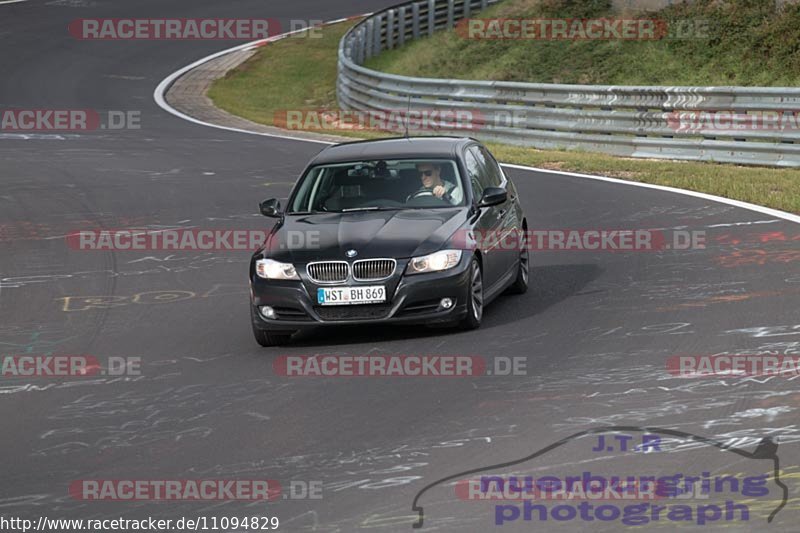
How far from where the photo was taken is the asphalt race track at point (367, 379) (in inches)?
306

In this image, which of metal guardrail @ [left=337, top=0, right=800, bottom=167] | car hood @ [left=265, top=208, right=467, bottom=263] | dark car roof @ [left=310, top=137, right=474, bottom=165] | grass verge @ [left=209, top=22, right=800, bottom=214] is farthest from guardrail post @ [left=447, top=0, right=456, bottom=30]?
car hood @ [left=265, top=208, right=467, bottom=263]

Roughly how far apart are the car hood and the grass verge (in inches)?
268

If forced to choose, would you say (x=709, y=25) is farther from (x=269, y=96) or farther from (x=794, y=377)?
(x=794, y=377)

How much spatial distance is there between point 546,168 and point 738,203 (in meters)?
5.37

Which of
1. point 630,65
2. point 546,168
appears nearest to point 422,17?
point 630,65

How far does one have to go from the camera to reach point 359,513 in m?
7.08

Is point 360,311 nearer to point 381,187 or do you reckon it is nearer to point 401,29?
point 381,187

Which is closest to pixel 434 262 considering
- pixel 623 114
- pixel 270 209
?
pixel 270 209

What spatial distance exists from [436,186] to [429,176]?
5.0 inches

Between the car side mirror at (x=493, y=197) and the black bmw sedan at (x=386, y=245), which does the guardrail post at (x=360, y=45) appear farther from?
the car side mirror at (x=493, y=197)

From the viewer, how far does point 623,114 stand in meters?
24.9

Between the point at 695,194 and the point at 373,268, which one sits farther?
the point at 695,194

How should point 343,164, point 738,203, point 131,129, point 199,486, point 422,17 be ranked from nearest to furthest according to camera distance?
point 199,486 < point 343,164 < point 738,203 < point 131,129 < point 422,17

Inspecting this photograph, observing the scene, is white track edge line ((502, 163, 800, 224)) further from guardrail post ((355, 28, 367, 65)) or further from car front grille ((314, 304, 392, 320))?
guardrail post ((355, 28, 367, 65))
